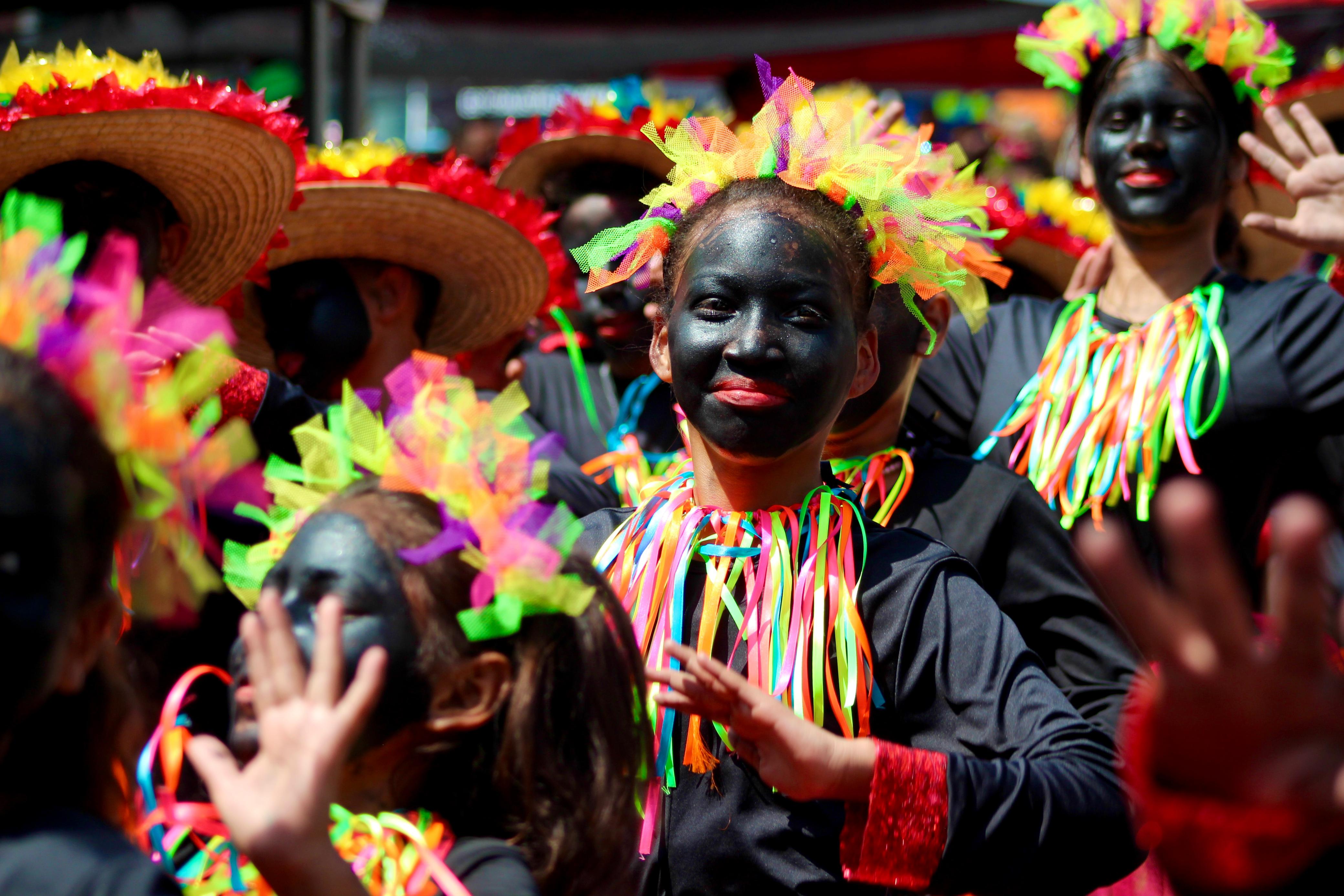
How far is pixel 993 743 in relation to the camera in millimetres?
2074

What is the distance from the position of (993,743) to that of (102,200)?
211 cm

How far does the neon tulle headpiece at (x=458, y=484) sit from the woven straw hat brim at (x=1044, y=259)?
9.47ft

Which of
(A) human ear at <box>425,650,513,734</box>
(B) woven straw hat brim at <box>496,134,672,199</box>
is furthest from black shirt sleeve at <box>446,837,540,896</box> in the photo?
(B) woven straw hat brim at <box>496,134,672,199</box>

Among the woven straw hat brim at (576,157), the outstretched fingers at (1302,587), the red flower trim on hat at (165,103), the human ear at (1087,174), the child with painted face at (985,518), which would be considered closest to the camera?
the outstretched fingers at (1302,587)

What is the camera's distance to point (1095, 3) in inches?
148

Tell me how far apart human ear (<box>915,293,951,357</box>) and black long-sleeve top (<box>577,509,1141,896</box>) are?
0.82 meters

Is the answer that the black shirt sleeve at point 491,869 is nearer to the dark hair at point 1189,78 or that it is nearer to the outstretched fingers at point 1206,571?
the outstretched fingers at point 1206,571

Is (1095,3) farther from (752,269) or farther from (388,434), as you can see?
(388,434)

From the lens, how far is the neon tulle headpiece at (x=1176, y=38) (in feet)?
11.7

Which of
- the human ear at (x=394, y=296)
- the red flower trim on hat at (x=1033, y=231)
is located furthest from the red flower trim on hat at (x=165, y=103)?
the red flower trim on hat at (x=1033, y=231)

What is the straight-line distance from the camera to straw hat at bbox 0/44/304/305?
2768 mm

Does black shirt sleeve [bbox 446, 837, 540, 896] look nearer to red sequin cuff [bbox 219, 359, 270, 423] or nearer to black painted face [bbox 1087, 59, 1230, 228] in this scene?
red sequin cuff [bbox 219, 359, 270, 423]

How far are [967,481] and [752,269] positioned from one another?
2.59 ft

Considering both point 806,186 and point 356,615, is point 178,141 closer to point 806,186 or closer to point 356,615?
point 806,186
